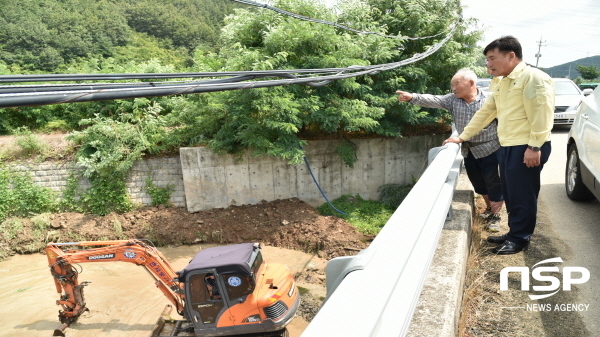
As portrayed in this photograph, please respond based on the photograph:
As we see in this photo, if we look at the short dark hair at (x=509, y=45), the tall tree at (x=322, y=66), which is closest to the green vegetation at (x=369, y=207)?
the tall tree at (x=322, y=66)

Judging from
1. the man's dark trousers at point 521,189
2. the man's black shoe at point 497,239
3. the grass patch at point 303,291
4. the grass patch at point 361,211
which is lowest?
the grass patch at point 303,291

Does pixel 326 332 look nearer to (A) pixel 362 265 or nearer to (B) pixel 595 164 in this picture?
(A) pixel 362 265

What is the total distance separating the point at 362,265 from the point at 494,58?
2.84 metres

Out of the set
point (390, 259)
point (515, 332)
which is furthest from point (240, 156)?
point (390, 259)

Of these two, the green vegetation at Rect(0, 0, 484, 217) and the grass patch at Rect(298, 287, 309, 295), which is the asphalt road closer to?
the grass patch at Rect(298, 287, 309, 295)

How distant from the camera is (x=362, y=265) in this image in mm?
1305

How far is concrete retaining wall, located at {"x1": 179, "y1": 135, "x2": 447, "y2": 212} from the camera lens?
40.3ft

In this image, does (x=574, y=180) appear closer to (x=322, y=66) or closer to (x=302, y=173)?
(x=322, y=66)

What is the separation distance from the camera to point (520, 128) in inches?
131

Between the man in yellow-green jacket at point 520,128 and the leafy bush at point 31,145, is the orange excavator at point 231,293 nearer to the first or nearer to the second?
the man in yellow-green jacket at point 520,128

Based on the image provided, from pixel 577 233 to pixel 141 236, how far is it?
449 inches

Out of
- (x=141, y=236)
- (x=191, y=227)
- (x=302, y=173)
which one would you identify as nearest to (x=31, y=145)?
(x=141, y=236)

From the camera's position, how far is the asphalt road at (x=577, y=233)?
2.80 meters

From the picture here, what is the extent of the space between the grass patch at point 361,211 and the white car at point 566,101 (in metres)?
5.60
